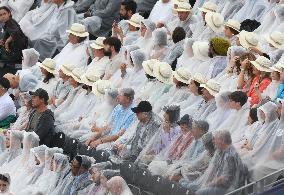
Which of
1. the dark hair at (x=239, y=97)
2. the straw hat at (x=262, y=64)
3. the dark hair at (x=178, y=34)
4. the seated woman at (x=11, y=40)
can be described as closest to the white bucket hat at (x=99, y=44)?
the dark hair at (x=178, y=34)

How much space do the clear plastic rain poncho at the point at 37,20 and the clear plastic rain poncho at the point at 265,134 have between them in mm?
6373

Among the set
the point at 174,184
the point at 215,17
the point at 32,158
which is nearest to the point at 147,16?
the point at 215,17

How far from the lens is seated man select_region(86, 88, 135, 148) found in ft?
48.1

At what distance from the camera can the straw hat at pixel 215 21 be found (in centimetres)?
1606

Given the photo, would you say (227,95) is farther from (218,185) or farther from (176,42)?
(176,42)

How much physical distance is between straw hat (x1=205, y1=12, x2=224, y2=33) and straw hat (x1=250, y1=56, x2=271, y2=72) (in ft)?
6.78

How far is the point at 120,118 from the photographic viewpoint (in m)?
14.9

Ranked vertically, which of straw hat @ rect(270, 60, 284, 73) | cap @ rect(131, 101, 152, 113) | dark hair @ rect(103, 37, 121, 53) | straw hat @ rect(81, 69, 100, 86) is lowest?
straw hat @ rect(81, 69, 100, 86)

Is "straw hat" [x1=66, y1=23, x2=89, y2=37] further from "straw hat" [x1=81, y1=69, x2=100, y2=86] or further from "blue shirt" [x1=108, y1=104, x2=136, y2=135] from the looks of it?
"blue shirt" [x1=108, y1=104, x2=136, y2=135]

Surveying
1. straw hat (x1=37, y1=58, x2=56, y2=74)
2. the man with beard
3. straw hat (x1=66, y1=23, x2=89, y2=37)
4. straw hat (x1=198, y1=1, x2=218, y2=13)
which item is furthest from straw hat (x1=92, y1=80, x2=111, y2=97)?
straw hat (x1=66, y1=23, x2=89, y2=37)

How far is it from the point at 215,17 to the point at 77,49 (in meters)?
2.49

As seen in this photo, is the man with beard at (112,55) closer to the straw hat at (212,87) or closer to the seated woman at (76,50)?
the seated woman at (76,50)

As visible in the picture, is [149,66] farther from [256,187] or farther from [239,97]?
[256,187]

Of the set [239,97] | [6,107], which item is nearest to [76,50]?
[6,107]
